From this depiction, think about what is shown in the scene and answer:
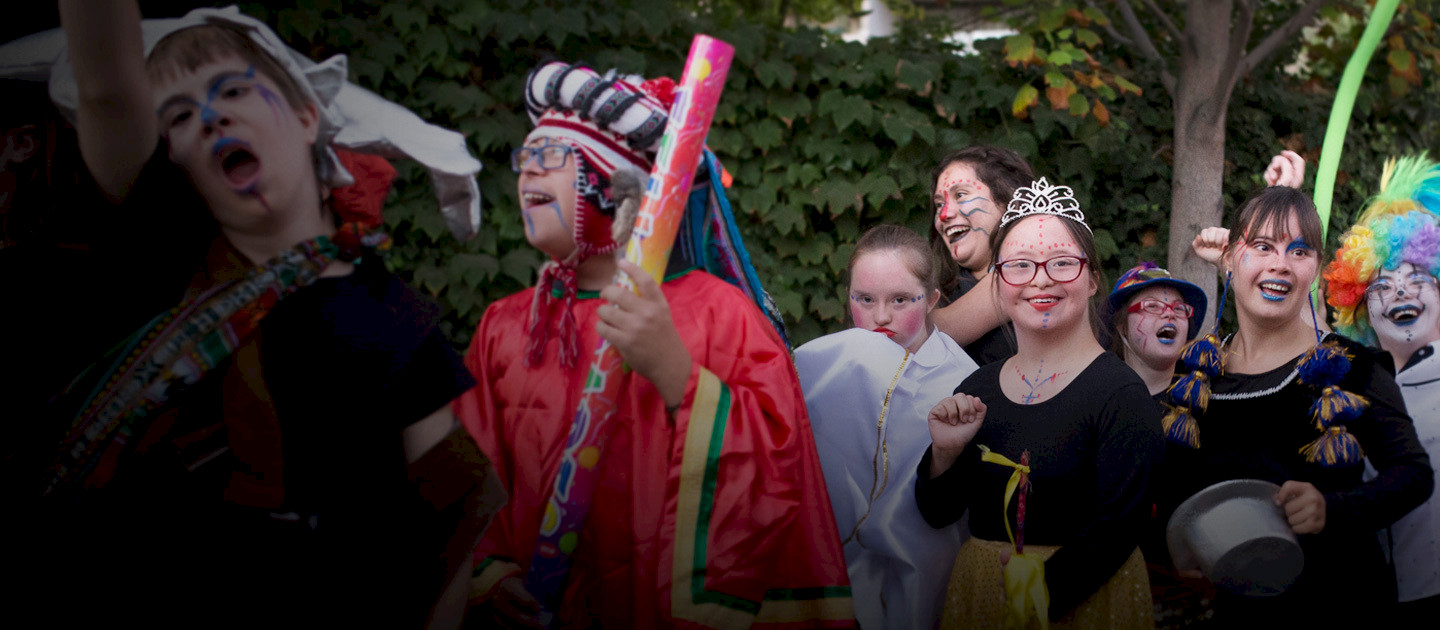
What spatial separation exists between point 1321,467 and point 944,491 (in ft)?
2.70

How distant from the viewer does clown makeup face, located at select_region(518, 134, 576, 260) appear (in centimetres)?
171

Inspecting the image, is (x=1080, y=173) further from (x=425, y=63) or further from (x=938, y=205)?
(x=425, y=63)

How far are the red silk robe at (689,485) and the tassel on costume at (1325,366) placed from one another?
1175mm

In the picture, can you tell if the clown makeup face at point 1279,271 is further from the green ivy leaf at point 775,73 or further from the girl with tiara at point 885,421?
the green ivy leaf at point 775,73

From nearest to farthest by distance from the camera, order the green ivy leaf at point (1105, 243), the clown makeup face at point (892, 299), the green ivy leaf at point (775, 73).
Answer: the clown makeup face at point (892, 299), the green ivy leaf at point (1105, 243), the green ivy leaf at point (775, 73)

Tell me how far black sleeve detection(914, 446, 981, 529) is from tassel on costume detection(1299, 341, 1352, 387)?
2.52 ft

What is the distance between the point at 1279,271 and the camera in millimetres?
2150

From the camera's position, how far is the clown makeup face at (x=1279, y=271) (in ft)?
7.03

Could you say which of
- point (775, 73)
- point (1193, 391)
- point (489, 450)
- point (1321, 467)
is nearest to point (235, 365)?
point (489, 450)

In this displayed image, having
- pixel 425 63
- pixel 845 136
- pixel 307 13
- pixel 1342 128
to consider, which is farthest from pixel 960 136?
pixel 307 13

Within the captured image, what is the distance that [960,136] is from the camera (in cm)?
389

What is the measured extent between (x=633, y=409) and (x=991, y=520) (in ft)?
2.94

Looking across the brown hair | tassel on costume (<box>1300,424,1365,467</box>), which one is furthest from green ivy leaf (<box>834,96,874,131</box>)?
the brown hair

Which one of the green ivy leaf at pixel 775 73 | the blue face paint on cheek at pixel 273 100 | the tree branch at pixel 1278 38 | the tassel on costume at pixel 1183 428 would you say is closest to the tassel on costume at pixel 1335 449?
the tassel on costume at pixel 1183 428
